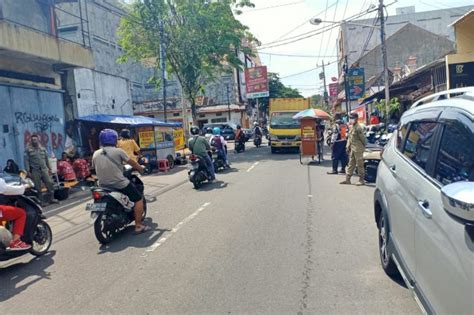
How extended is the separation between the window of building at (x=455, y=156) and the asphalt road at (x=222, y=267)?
1492 millimetres

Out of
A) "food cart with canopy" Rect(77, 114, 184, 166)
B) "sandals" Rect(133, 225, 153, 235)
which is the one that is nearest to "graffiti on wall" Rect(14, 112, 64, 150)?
"food cart with canopy" Rect(77, 114, 184, 166)

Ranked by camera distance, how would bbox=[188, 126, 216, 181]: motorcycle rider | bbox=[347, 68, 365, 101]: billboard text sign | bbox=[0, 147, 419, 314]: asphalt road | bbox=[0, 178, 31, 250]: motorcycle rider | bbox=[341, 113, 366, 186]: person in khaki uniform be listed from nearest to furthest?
1. bbox=[0, 147, 419, 314]: asphalt road
2. bbox=[0, 178, 31, 250]: motorcycle rider
3. bbox=[341, 113, 366, 186]: person in khaki uniform
4. bbox=[188, 126, 216, 181]: motorcycle rider
5. bbox=[347, 68, 365, 101]: billboard text sign

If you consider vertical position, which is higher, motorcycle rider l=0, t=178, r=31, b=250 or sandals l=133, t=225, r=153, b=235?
motorcycle rider l=0, t=178, r=31, b=250

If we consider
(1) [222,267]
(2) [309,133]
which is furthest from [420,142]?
(2) [309,133]

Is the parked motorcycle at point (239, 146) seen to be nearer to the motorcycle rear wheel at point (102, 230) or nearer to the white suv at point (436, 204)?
the motorcycle rear wheel at point (102, 230)

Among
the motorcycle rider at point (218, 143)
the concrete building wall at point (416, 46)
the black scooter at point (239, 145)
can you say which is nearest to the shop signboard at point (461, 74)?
the motorcycle rider at point (218, 143)

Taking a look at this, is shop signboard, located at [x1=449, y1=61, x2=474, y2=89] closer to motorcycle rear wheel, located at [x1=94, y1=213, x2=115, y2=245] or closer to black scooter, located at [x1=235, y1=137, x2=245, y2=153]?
black scooter, located at [x1=235, y1=137, x2=245, y2=153]

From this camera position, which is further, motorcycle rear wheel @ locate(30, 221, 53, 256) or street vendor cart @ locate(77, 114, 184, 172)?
street vendor cart @ locate(77, 114, 184, 172)

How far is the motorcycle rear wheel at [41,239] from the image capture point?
242 inches

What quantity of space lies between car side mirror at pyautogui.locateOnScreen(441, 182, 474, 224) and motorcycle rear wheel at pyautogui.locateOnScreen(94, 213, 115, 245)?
5161 mm

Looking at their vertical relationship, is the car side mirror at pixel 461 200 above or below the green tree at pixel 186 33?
below

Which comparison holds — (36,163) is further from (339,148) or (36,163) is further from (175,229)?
(339,148)

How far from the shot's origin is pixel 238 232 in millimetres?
6586

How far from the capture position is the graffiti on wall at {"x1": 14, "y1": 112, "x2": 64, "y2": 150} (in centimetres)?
1471
